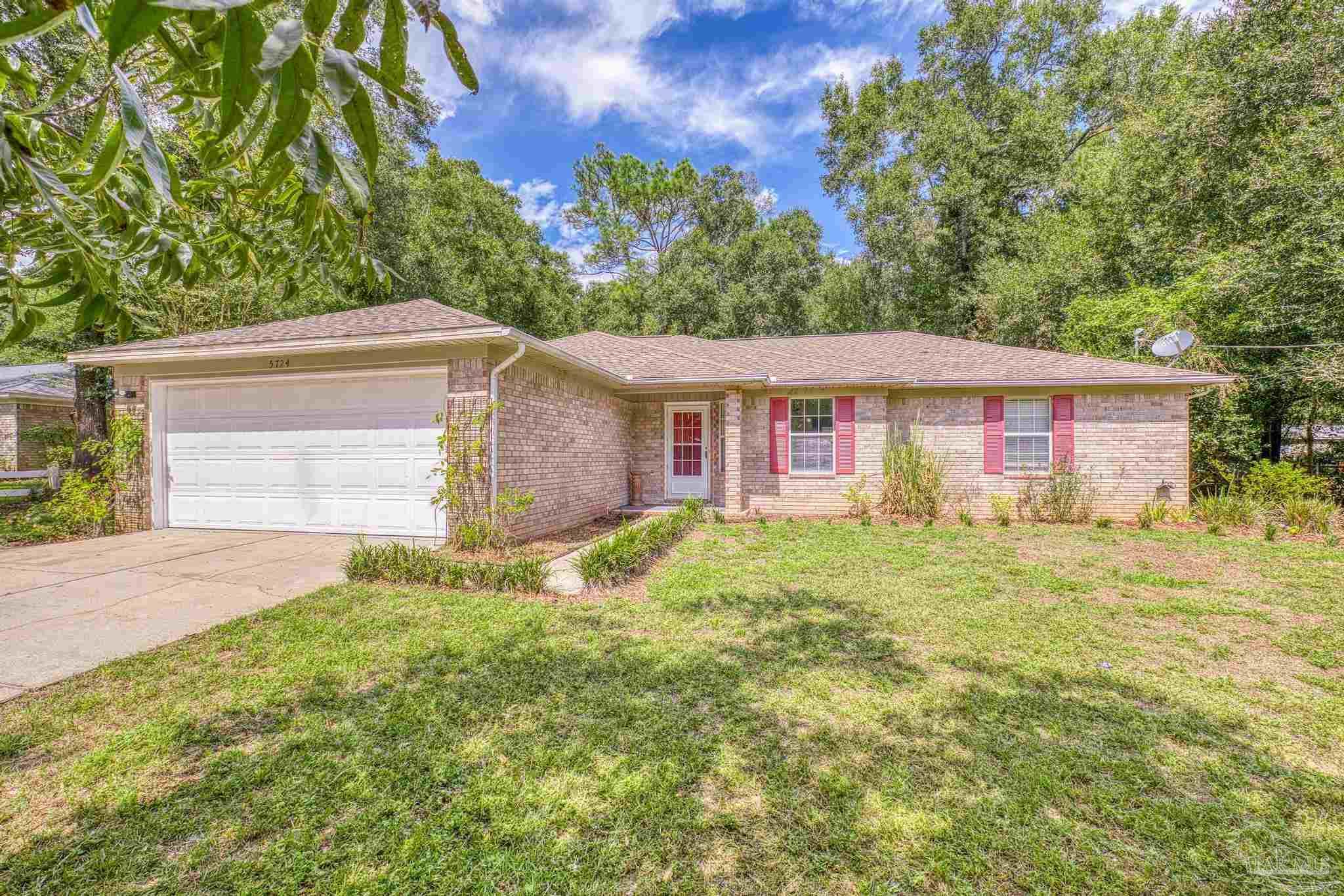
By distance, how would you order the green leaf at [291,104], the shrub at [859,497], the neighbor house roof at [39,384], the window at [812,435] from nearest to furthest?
the green leaf at [291,104] < the shrub at [859,497] < the window at [812,435] < the neighbor house roof at [39,384]

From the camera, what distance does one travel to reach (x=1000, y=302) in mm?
17516

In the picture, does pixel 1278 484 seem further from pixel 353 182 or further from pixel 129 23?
pixel 129 23

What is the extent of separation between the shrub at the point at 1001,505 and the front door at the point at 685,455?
5541 millimetres

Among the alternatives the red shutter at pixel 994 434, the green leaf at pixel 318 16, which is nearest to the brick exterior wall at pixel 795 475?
the red shutter at pixel 994 434

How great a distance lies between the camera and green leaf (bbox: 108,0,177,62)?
0.69 m

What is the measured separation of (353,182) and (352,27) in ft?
1.50

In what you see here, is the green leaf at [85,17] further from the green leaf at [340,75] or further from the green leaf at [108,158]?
the green leaf at [340,75]

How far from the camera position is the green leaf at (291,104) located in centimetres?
86

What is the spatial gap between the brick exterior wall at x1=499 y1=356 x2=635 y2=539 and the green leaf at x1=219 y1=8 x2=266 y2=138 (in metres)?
6.49

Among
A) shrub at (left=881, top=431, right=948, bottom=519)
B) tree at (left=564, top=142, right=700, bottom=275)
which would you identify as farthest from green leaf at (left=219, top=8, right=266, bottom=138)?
tree at (left=564, top=142, right=700, bottom=275)

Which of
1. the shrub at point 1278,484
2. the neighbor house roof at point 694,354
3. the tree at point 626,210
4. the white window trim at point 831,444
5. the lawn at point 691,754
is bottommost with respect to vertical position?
the lawn at point 691,754

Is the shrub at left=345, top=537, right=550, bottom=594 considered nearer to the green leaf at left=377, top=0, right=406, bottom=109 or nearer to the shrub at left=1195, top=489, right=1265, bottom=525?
the green leaf at left=377, top=0, right=406, bottom=109

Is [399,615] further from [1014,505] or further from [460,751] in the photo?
[1014,505]

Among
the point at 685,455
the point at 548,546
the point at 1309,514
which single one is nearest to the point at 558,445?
the point at 548,546
